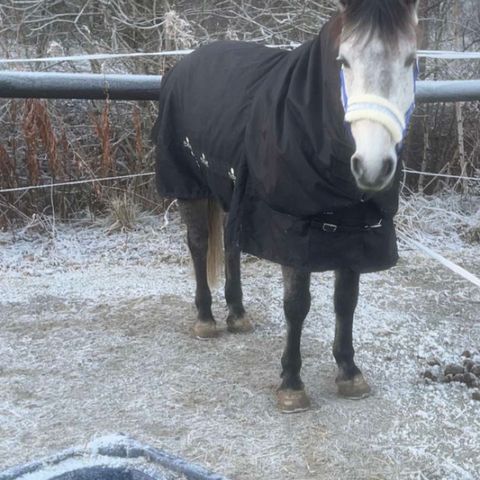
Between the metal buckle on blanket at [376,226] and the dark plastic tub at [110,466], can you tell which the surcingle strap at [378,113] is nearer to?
the metal buckle on blanket at [376,226]

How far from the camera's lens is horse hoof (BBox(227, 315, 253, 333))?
358 centimetres

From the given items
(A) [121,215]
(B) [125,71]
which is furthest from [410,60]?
(B) [125,71]

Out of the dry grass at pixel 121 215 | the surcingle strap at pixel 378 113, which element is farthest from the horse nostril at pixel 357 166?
the dry grass at pixel 121 215

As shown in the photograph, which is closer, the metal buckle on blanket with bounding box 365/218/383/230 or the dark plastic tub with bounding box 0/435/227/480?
the dark plastic tub with bounding box 0/435/227/480

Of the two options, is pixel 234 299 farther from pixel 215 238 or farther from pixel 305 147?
pixel 305 147

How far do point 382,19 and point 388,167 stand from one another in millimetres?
443

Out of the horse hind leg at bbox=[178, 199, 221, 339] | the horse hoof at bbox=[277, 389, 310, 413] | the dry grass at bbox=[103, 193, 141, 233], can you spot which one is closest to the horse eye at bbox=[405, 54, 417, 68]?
the horse hoof at bbox=[277, 389, 310, 413]

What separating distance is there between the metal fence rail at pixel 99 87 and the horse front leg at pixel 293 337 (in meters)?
1.76

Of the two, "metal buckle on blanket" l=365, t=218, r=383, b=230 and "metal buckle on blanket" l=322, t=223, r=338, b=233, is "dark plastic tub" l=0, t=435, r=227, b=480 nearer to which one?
"metal buckle on blanket" l=322, t=223, r=338, b=233

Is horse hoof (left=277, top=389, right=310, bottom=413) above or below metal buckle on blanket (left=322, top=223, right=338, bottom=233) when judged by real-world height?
below

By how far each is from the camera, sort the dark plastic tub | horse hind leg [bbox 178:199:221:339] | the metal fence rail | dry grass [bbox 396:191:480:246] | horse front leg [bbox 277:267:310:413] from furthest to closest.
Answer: dry grass [bbox 396:191:480:246], the metal fence rail, horse hind leg [bbox 178:199:221:339], horse front leg [bbox 277:267:310:413], the dark plastic tub

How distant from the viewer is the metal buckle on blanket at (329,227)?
248 cm

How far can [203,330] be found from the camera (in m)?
3.53

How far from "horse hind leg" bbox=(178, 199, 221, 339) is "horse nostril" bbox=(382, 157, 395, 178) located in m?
1.65
